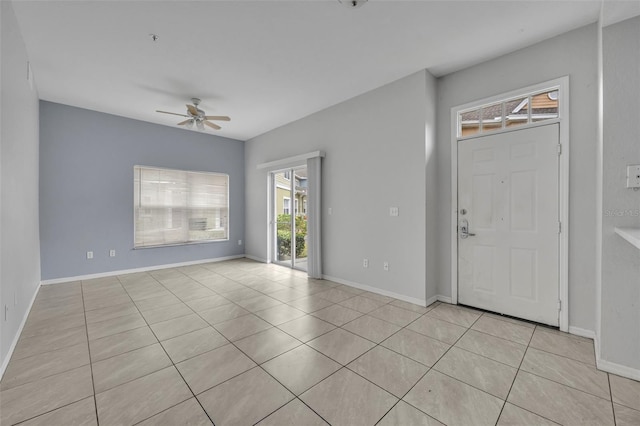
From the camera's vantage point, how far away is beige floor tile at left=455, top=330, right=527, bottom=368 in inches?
87.6

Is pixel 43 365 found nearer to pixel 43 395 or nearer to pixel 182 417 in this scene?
pixel 43 395

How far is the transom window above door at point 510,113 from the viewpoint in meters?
2.82

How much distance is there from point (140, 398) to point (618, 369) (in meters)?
3.47

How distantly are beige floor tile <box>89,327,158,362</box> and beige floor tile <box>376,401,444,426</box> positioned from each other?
2215 millimetres

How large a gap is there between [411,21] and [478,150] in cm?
168

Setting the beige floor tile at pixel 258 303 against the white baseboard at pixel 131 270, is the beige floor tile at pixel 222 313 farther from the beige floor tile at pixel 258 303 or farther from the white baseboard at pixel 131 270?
the white baseboard at pixel 131 270

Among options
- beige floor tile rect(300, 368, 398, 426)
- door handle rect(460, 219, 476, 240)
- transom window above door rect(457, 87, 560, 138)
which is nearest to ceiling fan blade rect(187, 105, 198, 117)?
transom window above door rect(457, 87, 560, 138)

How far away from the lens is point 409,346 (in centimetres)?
242

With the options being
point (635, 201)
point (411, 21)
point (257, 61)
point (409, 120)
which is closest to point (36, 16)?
point (257, 61)

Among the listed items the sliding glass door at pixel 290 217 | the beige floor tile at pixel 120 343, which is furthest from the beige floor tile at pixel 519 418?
the sliding glass door at pixel 290 217

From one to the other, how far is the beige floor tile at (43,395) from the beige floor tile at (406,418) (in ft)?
6.58

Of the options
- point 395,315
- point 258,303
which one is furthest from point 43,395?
point 395,315

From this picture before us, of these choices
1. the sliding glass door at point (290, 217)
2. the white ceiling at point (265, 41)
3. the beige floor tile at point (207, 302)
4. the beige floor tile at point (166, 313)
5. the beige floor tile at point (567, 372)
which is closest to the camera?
the beige floor tile at point (567, 372)

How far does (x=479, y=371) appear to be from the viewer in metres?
2.05
